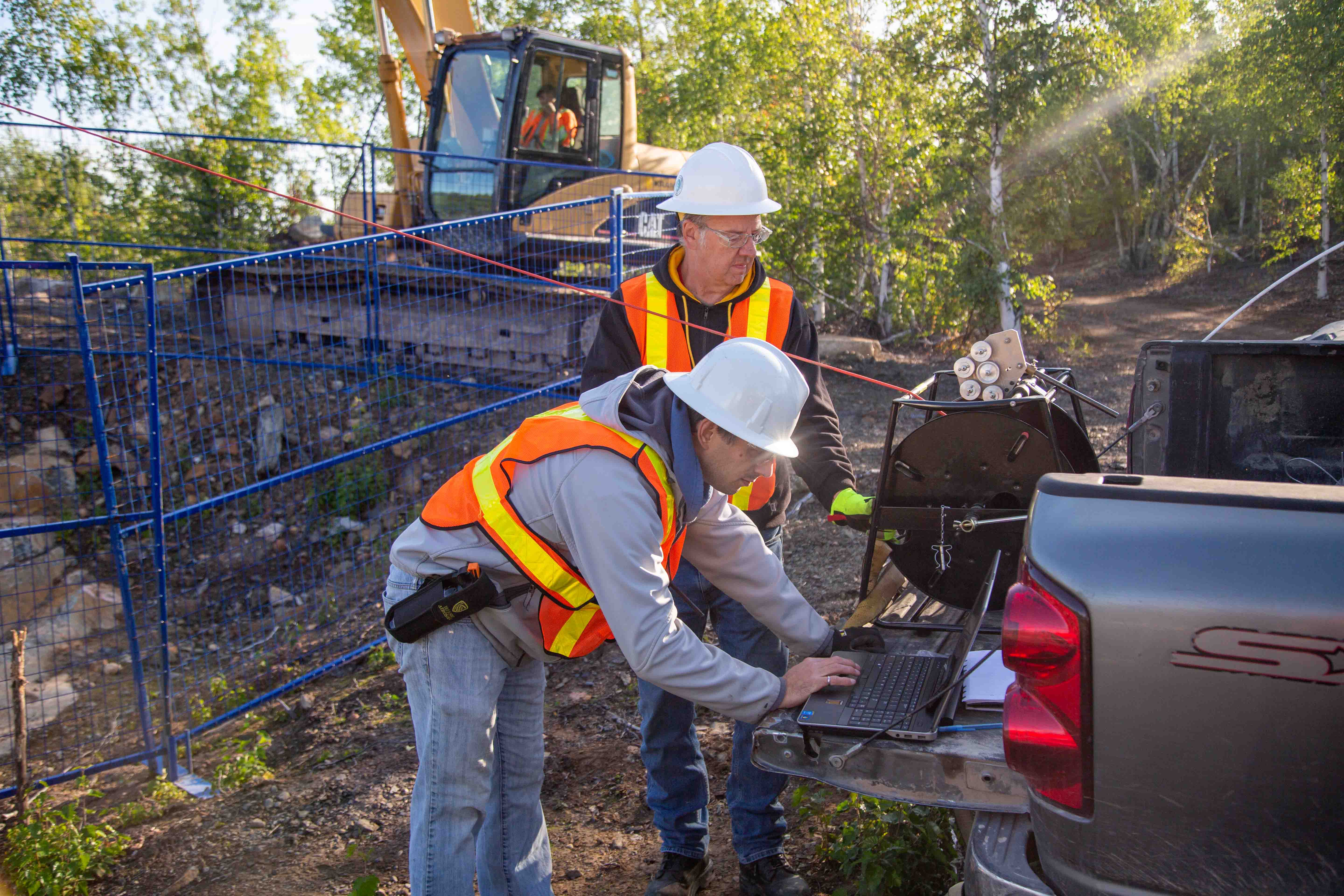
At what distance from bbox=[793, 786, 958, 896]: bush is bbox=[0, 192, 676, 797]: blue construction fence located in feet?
10.1

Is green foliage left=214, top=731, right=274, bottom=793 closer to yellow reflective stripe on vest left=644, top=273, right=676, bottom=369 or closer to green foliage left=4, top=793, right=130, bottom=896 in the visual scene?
green foliage left=4, top=793, right=130, bottom=896

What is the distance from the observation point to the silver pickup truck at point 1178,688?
151cm

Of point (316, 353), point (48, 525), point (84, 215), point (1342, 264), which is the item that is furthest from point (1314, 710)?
point (1342, 264)

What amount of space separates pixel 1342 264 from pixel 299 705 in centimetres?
2245

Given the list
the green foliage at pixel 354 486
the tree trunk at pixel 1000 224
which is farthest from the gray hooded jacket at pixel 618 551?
the tree trunk at pixel 1000 224

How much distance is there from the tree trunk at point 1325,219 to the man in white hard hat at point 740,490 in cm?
1169

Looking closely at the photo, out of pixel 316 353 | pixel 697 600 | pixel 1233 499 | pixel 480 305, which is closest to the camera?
pixel 1233 499

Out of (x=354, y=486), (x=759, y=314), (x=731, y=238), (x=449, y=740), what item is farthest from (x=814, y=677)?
(x=354, y=486)

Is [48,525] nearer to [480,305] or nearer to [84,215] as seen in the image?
[480,305]

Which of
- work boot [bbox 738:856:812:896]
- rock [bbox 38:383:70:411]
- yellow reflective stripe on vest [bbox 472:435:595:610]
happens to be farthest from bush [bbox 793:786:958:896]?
rock [bbox 38:383:70:411]

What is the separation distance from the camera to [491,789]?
2.61 metres

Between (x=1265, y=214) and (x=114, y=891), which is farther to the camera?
(x=1265, y=214)

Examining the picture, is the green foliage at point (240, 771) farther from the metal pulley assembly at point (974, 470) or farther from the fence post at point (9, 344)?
the fence post at point (9, 344)

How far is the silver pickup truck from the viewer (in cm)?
151
